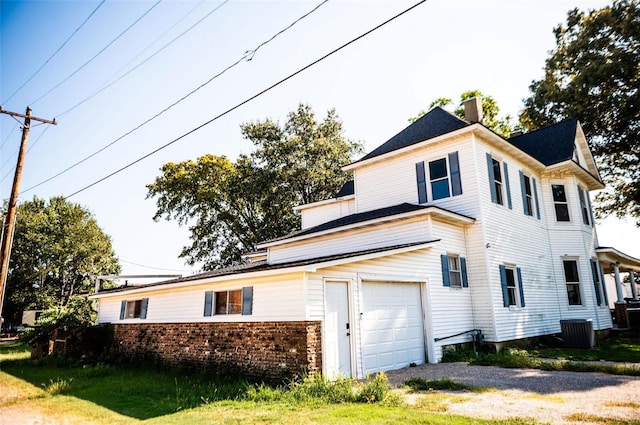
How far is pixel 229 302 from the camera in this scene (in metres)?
11.1

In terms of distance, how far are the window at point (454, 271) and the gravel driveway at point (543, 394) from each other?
3.25m

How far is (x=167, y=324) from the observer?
13203 millimetres

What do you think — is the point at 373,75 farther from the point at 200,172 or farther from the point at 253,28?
the point at 200,172

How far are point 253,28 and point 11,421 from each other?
8.93 m

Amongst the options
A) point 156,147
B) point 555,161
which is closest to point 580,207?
point 555,161

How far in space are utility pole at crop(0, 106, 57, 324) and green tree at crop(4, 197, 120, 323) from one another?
30.3 m

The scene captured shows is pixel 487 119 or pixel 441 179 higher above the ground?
pixel 487 119

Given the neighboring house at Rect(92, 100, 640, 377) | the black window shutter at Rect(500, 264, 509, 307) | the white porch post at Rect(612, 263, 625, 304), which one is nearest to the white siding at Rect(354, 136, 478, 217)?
the neighboring house at Rect(92, 100, 640, 377)

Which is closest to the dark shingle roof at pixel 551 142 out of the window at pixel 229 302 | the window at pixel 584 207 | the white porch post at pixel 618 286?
the window at pixel 584 207

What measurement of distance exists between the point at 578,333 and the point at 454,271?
17.7 ft

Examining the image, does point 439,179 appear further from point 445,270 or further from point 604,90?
point 604,90

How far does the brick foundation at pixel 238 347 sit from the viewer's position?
29.0 feet

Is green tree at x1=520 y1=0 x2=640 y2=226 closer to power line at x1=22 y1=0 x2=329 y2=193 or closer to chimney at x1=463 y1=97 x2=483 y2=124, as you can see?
chimney at x1=463 y1=97 x2=483 y2=124

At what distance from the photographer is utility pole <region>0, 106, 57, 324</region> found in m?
12.3
